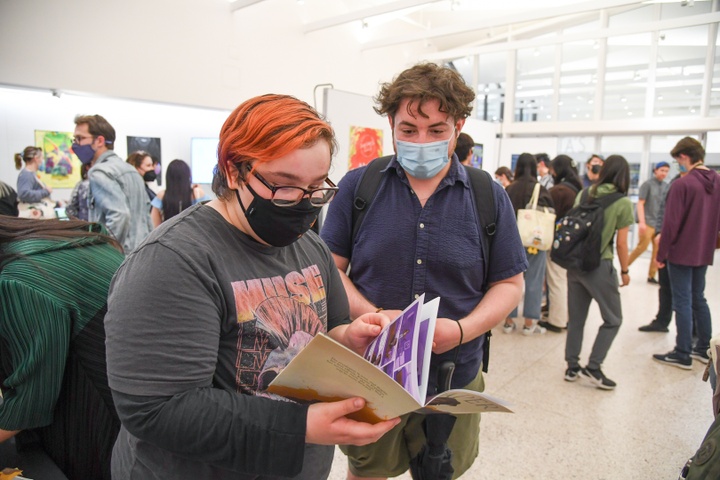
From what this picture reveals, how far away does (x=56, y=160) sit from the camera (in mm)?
5688

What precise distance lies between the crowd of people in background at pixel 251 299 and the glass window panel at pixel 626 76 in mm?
9797

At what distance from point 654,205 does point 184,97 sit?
704 cm

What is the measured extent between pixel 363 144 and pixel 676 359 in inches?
130

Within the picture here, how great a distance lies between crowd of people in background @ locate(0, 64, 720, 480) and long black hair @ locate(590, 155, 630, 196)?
217cm

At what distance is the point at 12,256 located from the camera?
1065 millimetres

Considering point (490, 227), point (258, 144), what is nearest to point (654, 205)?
point (490, 227)

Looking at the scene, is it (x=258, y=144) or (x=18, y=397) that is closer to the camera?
(x=258, y=144)

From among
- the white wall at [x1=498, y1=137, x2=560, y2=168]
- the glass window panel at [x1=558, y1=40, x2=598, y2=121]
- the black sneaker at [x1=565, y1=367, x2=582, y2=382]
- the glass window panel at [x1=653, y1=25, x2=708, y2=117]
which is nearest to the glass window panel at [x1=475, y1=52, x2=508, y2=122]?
the white wall at [x1=498, y1=137, x2=560, y2=168]

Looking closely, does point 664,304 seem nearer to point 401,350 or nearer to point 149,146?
point 401,350

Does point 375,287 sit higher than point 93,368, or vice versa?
point 375,287

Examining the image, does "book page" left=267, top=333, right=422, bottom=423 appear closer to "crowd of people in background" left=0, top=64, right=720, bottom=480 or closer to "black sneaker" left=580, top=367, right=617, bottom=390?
"crowd of people in background" left=0, top=64, right=720, bottom=480

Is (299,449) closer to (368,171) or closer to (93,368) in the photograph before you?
(93,368)

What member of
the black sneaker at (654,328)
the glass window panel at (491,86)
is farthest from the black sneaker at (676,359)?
the glass window panel at (491,86)

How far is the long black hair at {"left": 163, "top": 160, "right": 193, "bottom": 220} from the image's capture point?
4043 mm
